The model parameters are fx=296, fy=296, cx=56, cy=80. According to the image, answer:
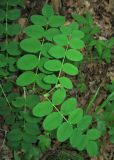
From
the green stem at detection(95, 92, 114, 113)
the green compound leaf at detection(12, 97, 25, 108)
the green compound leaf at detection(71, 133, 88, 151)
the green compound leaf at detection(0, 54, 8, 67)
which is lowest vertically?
the green stem at detection(95, 92, 114, 113)

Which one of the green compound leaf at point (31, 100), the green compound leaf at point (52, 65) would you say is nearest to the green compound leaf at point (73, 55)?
the green compound leaf at point (52, 65)

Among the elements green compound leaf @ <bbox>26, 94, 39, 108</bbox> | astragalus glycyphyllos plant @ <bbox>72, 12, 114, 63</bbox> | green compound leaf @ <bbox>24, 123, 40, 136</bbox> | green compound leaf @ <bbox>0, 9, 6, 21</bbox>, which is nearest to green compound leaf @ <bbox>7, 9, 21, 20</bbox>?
green compound leaf @ <bbox>0, 9, 6, 21</bbox>

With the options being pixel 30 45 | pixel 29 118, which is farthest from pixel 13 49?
pixel 29 118

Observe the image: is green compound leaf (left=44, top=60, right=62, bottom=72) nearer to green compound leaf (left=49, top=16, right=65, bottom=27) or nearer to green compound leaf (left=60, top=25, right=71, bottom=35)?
green compound leaf (left=60, top=25, right=71, bottom=35)

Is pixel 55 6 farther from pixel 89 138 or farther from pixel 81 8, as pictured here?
pixel 89 138

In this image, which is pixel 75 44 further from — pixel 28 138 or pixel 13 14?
pixel 28 138

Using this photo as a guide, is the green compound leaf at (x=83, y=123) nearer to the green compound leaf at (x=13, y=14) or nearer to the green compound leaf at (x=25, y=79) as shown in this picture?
the green compound leaf at (x=25, y=79)
